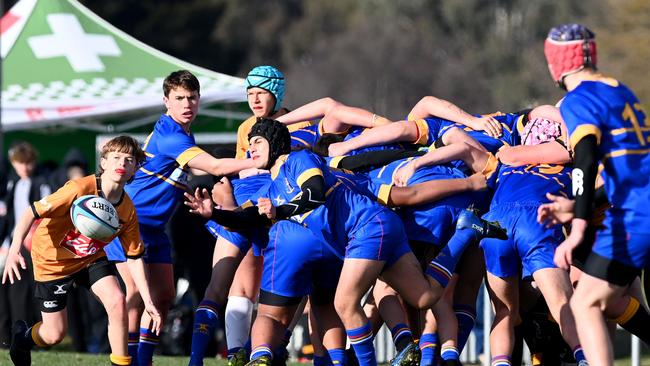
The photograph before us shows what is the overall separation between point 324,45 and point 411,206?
4130cm

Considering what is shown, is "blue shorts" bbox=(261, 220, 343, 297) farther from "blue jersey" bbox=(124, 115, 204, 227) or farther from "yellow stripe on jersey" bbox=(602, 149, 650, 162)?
"yellow stripe on jersey" bbox=(602, 149, 650, 162)

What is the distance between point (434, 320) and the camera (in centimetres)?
877

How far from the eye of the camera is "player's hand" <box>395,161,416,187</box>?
8.48m

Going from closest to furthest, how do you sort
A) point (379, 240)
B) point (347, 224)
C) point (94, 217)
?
1. point (379, 240)
2. point (347, 224)
3. point (94, 217)

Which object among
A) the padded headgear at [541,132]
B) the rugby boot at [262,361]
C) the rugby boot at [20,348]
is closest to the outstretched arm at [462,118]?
the padded headgear at [541,132]

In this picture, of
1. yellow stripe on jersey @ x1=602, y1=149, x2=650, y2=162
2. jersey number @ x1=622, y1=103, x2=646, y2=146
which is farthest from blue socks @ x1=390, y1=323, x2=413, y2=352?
jersey number @ x1=622, y1=103, x2=646, y2=146

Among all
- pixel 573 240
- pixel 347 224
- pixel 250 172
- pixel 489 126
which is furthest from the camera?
pixel 250 172

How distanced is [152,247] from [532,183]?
2.62 metres

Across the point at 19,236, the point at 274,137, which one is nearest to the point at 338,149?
the point at 274,137

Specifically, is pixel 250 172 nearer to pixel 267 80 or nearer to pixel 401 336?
pixel 267 80

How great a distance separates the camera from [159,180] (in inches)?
359

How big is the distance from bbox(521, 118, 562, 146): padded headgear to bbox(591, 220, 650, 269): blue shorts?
168 centimetres

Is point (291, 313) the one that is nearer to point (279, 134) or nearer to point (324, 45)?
point (279, 134)

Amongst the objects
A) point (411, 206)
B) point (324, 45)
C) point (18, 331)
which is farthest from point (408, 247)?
point (324, 45)
